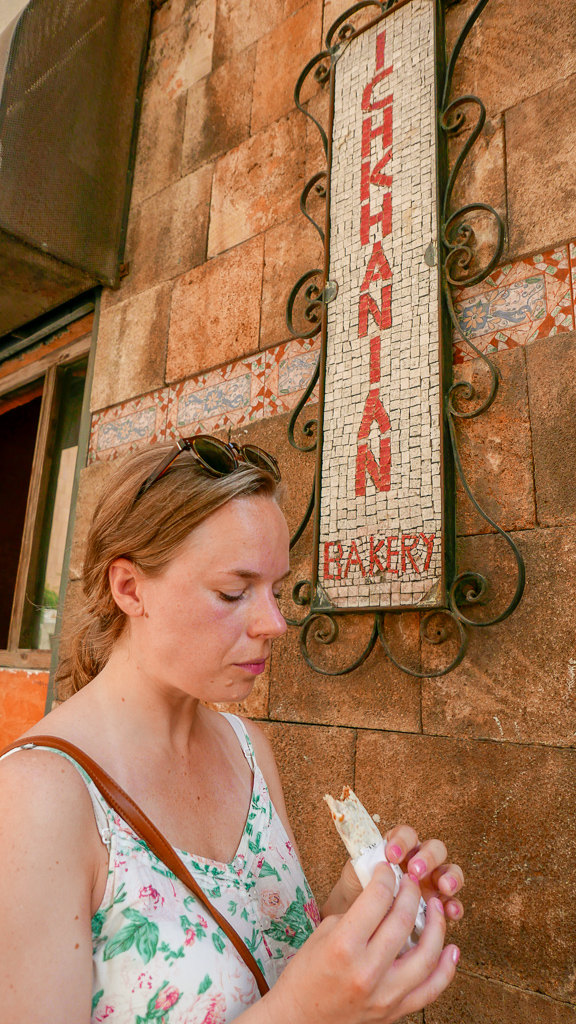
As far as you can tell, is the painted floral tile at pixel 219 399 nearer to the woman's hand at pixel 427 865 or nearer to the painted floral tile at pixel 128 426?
the painted floral tile at pixel 128 426

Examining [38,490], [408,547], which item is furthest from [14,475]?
[408,547]

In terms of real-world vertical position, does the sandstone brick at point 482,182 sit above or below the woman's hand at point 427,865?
above

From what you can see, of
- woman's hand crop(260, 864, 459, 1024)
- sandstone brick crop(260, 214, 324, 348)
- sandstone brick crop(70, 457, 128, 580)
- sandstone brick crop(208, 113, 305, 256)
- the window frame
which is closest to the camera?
woman's hand crop(260, 864, 459, 1024)

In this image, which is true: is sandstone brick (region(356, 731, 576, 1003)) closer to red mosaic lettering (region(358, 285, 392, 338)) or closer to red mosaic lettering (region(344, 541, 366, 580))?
red mosaic lettering (region(344, 541, 366, 580))

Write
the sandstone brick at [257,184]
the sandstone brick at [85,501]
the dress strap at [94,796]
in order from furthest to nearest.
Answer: the sandstone brick at [85,501], the sandstone brick at [257,184], the dress strap at [94,796]

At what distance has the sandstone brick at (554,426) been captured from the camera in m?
1.65

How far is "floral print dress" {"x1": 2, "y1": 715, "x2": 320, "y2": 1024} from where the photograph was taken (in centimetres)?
86

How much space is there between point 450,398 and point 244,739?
1.07 meters

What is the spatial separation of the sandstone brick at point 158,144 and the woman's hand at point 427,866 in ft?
10.2

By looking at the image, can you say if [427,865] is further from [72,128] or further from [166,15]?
[166,15]

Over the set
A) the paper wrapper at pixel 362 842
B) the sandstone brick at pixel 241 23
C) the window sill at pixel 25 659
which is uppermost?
the sandstone brick at pixel 241 23

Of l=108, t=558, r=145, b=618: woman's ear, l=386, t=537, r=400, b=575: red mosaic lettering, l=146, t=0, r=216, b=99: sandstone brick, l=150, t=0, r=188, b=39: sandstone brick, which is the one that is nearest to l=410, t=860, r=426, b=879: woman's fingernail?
l=108, t=558, r=145, b=618: woman's ear

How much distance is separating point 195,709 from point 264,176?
227cm

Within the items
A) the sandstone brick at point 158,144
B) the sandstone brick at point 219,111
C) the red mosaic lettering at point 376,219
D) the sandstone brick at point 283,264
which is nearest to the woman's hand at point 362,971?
the red mosaic lettering at point 376,219
